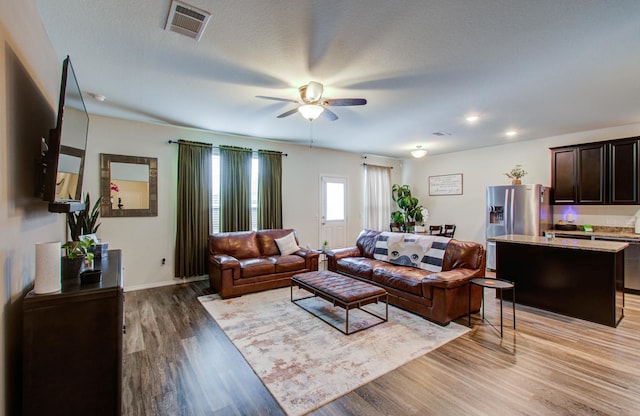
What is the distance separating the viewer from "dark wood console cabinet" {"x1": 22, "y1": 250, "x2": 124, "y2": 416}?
146cm

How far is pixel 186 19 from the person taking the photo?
82.9 inches

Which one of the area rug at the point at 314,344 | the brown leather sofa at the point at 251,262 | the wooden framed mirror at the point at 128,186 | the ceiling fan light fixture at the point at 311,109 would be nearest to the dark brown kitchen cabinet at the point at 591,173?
the area rug at the point at 314,344

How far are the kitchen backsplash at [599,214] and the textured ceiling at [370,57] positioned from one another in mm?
1577

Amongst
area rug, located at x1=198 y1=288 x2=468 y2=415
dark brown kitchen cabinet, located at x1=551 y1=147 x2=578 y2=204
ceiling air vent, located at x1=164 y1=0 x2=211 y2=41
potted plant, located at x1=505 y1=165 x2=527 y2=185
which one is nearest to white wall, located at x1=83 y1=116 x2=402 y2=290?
area rug, located at x1=198 y1=288 x2=468 y2=415

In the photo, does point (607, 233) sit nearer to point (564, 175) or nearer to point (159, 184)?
point (564, 175)

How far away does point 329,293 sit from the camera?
10.8ft

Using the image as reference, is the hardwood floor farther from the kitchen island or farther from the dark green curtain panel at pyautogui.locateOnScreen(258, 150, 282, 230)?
the dark green curtain panel at pyautogui.locateOnScreen(258, 150, 282, 230)

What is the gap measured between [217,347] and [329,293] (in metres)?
1.29

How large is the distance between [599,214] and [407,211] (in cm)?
385

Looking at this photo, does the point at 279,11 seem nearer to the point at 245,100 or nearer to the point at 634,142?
the point at 245,100

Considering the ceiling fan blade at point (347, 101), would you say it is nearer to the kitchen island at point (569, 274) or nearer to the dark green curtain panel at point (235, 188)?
the kitchen island at point (569, 274)

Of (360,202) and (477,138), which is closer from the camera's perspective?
(477,138)

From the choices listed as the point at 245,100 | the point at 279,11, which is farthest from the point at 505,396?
the point at 245,100

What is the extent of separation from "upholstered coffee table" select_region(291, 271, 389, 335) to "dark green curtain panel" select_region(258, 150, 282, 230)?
234 cm
